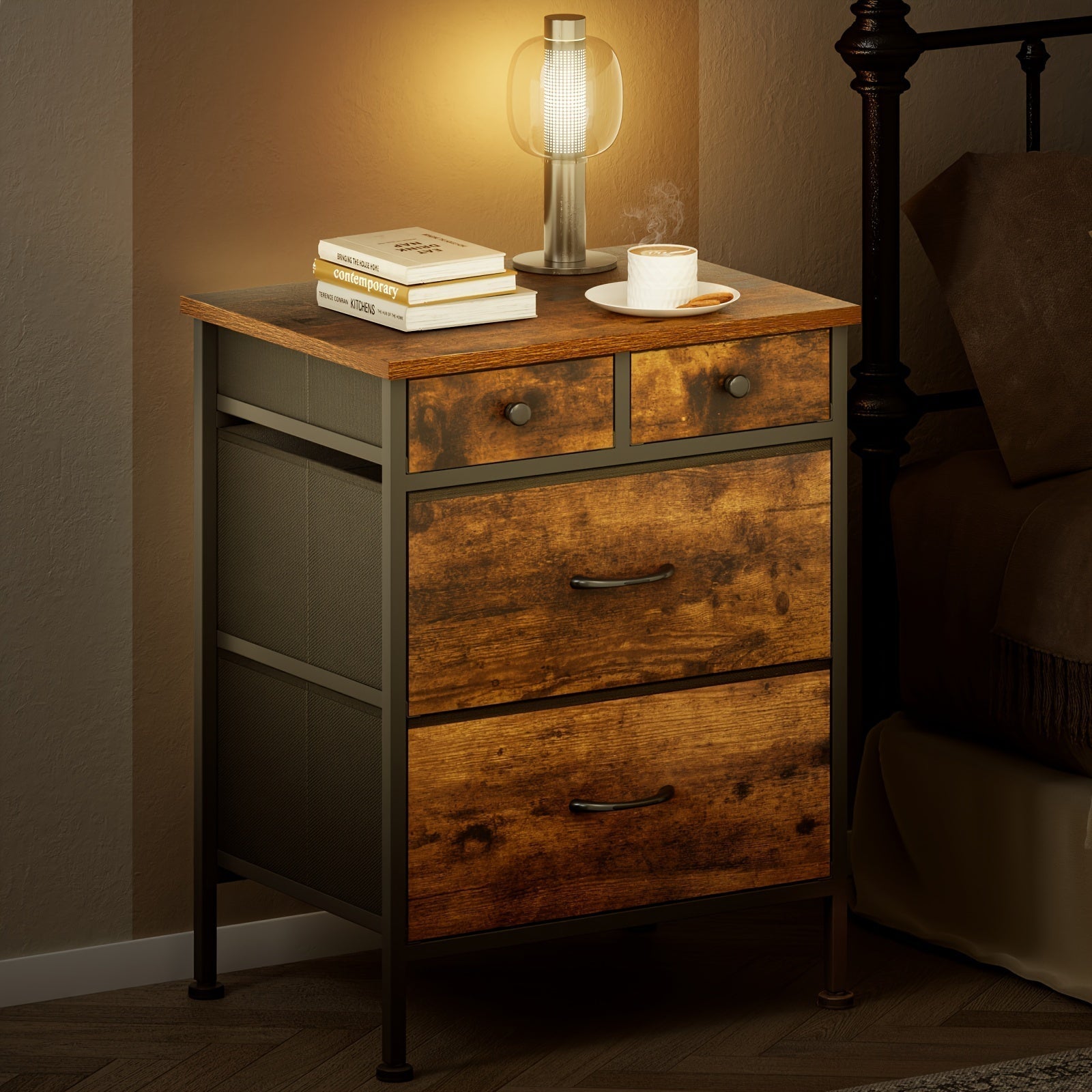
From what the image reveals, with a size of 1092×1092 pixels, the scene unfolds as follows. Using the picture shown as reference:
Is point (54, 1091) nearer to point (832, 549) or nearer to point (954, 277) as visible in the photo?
point (832, 549)

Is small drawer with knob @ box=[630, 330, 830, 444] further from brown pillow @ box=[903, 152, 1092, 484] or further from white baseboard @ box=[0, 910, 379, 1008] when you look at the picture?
white baseboard @ box=[0, 910, 379, 1008]

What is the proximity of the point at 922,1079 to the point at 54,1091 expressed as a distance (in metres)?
0.94

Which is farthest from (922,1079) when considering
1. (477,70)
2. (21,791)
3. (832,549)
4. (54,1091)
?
(477,70)

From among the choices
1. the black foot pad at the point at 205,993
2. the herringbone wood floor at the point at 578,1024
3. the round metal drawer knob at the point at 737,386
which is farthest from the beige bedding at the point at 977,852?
the black foot pad at the point at 205,993

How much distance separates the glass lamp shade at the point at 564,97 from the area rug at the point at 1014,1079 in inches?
44.5

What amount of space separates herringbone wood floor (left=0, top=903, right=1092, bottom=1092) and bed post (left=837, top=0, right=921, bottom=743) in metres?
0.52

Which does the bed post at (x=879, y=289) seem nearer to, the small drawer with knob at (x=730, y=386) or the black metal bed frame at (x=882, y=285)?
the black metal bed frame at (x=882, y=285)

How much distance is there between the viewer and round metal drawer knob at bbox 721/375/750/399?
81.0 inches

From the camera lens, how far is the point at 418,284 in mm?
1995

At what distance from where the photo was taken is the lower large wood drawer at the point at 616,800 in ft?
6.63

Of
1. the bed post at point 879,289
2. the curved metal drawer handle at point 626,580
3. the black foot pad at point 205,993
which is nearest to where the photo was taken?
the curved metal drawer handle at point 626,580

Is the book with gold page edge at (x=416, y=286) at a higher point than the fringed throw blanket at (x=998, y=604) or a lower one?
higher

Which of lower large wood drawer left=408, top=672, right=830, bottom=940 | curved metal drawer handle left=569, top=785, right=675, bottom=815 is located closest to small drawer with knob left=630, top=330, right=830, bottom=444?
lower large wood drawer left=408, top=672, right=830, bottom=940

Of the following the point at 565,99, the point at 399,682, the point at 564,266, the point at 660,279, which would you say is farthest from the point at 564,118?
the point at 399,682
